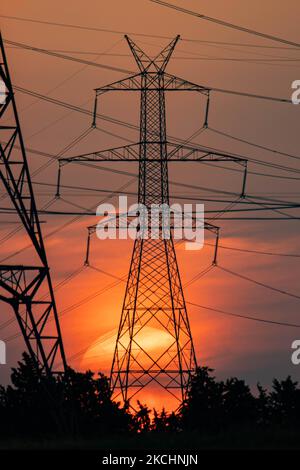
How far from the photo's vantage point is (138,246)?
230 ft

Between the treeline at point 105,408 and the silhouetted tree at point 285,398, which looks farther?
the silhouetted tree at point 285,398

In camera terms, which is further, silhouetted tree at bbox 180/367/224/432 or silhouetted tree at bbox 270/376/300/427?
silhouetted tree at bbox 270/376/300/427

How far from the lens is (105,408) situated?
7206cm

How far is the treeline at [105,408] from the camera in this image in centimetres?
6244

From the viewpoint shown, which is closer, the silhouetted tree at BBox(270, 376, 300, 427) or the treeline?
the treeline

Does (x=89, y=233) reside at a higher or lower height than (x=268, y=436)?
higher

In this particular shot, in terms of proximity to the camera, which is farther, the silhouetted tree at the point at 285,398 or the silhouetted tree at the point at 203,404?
the silhouetted tree at the point at 285,398

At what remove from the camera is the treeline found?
6244 centimetres

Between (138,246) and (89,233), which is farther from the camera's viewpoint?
(89,233)
